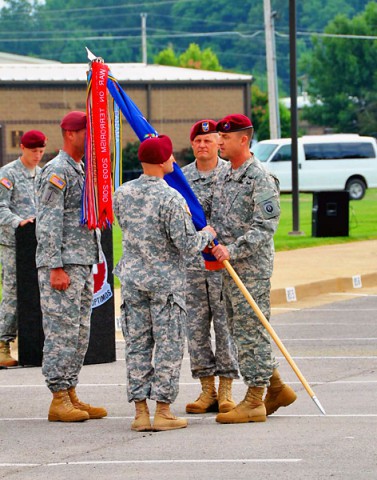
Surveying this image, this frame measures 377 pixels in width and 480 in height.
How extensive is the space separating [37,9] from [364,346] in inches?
5768

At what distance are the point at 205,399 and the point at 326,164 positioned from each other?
32.9m

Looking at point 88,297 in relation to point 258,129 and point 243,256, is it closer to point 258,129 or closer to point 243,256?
point 243,256

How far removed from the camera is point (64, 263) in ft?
29.6

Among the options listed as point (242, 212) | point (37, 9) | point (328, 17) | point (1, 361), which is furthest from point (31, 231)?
point (37, 9)

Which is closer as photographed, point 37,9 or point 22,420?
point 22,420

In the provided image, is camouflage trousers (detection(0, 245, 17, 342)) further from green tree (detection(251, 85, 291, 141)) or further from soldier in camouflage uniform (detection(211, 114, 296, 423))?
green tree (detection(251, 85, 291, 141))

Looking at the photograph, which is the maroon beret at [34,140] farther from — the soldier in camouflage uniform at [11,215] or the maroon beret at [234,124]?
the maroon beret at [234,124]

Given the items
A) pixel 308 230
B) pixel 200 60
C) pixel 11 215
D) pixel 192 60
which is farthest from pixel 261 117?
pixel 11 215

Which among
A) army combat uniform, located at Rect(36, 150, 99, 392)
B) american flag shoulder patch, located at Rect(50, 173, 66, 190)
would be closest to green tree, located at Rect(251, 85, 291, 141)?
army combat uniform, located at Rect(36, 150, 99, 392)

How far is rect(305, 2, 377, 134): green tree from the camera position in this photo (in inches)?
3388

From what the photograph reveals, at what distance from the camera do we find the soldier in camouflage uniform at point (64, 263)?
8.99 meters

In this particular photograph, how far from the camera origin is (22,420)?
9.22 metres

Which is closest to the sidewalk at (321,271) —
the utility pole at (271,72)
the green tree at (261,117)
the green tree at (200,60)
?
the utility pole at (271,72)

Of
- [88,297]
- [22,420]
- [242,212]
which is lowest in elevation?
[22,420]
